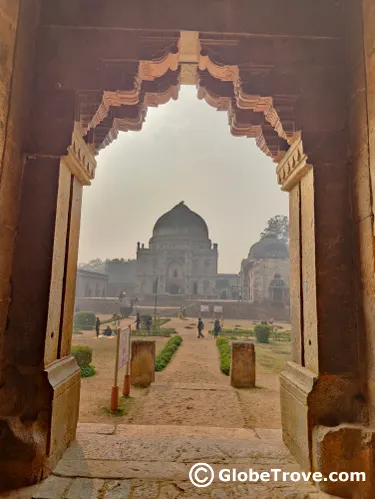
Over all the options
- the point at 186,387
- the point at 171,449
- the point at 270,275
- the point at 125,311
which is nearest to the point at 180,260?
the point at 270,275

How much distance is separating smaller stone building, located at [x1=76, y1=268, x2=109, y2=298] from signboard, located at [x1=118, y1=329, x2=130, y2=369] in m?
34.2

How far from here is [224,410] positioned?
17.8ft

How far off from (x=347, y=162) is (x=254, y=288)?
3645cm

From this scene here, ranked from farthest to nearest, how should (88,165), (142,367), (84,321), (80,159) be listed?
(84,321), (142,367), (88,165), (80,159)

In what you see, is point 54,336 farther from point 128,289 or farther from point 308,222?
point 128,289

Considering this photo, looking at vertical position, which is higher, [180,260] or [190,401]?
[180,260]

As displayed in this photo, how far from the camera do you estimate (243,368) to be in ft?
24.3

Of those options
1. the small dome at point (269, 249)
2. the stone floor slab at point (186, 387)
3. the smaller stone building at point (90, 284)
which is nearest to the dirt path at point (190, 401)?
the stone floor slab at point (186, 387)

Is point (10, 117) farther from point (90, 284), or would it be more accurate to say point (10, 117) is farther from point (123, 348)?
point (90, 284)

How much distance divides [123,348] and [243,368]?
10.1 feet

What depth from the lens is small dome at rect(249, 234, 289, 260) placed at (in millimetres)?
40000

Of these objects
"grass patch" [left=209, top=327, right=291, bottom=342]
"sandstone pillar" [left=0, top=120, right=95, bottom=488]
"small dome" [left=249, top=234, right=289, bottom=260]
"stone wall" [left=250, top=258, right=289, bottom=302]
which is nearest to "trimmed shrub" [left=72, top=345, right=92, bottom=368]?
"sandstone pillar" [left=0, top=120, right=95, bottom=488]

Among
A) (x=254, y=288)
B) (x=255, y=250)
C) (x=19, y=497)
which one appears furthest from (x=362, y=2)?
(x=255, y=250)

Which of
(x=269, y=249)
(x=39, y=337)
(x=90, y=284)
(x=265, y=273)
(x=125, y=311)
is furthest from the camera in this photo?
(x=90, y=284)
